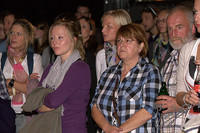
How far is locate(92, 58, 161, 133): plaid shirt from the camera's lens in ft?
11.4

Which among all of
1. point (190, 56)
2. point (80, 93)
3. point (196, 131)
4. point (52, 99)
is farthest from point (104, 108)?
point (196, 131)

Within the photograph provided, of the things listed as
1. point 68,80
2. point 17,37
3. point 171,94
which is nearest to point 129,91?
point 171,94

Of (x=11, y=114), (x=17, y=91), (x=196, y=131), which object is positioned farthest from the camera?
(x=17, y=91)

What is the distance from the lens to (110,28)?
15.3 ft

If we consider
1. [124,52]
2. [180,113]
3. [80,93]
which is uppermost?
[124,52]

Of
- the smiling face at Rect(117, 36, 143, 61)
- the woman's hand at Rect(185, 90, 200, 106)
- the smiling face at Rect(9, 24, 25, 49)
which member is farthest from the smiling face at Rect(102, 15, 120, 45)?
the woman's hand at Rect(185, 90, 200, 106)

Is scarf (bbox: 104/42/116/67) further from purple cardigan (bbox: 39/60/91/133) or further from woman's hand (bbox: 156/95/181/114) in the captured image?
woman's hand (bbox: 156/95/181/114)

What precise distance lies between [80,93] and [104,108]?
12.2 inches

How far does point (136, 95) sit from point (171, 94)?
48 cm

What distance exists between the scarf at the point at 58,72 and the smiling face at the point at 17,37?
0.90 metres

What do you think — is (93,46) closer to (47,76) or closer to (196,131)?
(47,76)

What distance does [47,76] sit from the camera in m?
4.08

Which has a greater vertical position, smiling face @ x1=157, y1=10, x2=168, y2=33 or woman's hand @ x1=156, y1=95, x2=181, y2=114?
smiling face @ x1=157, y1=10, x2=168, y2=33

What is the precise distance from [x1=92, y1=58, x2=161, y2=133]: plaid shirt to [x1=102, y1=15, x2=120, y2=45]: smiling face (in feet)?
3.48
